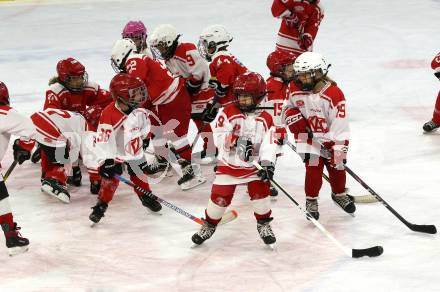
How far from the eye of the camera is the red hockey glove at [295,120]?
4984 mm

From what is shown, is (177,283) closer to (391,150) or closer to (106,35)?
(391,150)

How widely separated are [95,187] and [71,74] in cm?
80

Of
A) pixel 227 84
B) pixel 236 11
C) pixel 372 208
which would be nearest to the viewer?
pixel 372 208

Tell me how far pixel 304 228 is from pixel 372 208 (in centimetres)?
54

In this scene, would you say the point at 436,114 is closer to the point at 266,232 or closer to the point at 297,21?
the point at 297,21

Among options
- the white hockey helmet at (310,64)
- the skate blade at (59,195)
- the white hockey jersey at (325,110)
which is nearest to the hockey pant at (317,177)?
the white hockey jersey at (325,110)

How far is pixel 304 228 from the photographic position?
4934mm

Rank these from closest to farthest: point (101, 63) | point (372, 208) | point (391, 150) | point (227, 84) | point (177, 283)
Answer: point (177, 283), point (372, 208), point (227, 84), point (391, 150), point (101, 63)

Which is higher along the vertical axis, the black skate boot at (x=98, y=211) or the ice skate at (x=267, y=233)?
the ice skate at (x=267, y=233)

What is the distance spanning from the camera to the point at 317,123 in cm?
492

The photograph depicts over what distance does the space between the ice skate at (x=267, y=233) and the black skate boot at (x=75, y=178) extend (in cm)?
169

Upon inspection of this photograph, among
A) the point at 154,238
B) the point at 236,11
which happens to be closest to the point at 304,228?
the point at 154,238

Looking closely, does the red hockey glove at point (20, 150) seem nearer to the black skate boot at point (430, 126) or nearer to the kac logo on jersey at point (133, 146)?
the kac logo on jersey at point (133, 146)

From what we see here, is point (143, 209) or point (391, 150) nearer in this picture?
point (143, 209)
